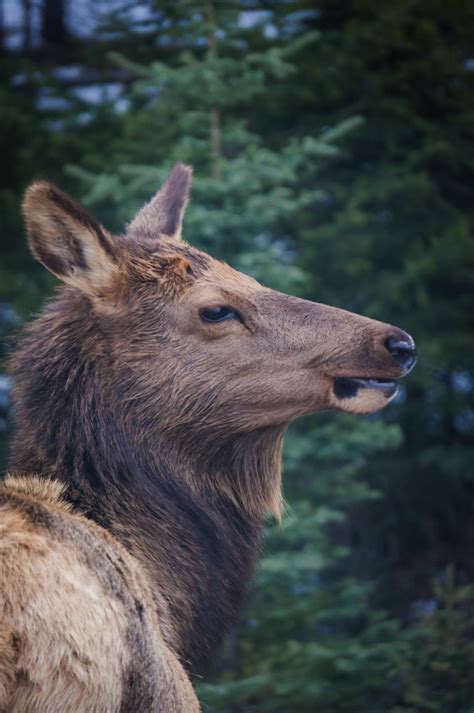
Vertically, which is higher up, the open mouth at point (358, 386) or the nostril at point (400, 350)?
the nostril at point (400, 350)

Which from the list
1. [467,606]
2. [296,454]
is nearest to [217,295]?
[296,454]

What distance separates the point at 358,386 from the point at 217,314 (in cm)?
62

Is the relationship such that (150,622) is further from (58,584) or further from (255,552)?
(255,552)

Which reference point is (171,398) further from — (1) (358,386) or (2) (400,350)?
(2) (400,350)

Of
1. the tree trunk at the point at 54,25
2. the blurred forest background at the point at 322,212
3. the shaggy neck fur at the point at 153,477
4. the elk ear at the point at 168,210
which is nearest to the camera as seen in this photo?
the shaggy neck fur at the point at 153,477

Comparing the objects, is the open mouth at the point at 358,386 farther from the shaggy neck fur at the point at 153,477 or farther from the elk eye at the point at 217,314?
the elk eye at the point at 217,314

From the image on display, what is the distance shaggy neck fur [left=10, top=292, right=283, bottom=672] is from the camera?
3248mm

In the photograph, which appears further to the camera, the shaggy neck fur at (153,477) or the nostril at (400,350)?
the nostril at (400,350)

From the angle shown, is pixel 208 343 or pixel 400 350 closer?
pixel 400 350

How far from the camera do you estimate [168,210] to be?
13.8 feet


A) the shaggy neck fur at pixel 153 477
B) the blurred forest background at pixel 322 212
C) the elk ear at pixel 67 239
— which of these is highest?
the elk ear at pixel 67 239

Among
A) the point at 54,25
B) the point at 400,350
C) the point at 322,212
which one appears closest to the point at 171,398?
the point at 400,350

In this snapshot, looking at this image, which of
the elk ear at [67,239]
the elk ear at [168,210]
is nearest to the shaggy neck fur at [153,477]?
the elk ear at [67,239]

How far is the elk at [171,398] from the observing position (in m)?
3.25
